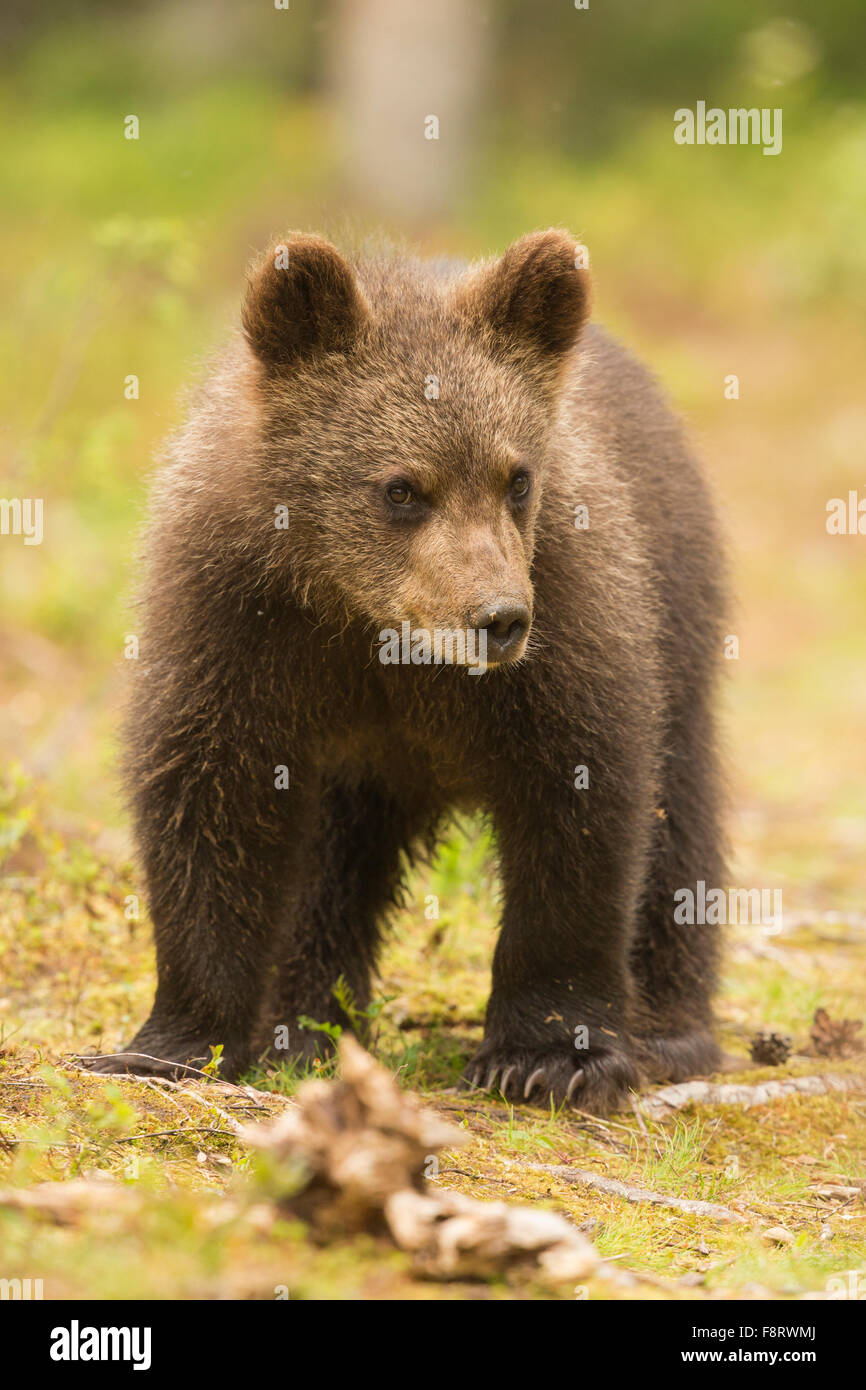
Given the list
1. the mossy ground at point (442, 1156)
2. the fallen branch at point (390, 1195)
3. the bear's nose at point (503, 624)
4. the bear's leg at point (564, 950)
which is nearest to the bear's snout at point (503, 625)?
the bear's nose at point (503, 624)

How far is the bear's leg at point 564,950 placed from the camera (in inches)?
217

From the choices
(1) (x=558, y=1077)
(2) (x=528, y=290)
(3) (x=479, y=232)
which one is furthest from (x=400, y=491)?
(3) (x=479, y=232)

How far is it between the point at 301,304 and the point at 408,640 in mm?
1095

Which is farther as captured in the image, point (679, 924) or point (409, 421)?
point (679, 924)

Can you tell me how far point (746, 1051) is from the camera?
6.79 meters

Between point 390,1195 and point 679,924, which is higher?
point 679,924

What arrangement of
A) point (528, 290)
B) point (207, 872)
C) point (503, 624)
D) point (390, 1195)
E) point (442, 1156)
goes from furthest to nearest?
1. point (207, 872)
2. point (528, 290)
3. point (442, 1156)
4. point (503, 624)
5. point (390, 1195)

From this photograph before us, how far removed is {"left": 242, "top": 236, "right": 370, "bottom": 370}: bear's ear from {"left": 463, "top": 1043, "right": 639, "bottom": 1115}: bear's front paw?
8.37 ft

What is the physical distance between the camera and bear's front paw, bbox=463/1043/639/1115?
18.8ft

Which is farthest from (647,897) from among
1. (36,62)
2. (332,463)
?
(36,62)

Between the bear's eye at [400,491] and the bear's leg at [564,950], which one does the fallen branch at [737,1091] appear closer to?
the bear's leg at [564,950]

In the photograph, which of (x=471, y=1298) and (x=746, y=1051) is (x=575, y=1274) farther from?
(x=746, y=1051)

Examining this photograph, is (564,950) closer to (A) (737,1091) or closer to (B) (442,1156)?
(A) (737,1091)

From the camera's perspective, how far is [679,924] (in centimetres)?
653
